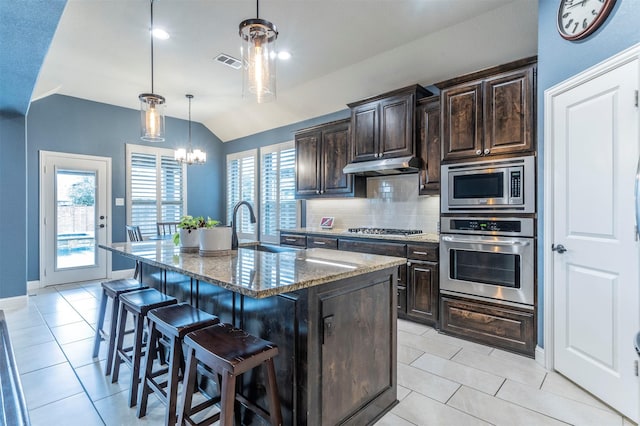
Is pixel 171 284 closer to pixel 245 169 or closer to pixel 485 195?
pixel 485 195

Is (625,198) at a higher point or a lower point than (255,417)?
higher

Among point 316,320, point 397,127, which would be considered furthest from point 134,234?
point 316,320

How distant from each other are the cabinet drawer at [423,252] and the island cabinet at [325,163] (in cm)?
130

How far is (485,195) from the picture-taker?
9.81 feet

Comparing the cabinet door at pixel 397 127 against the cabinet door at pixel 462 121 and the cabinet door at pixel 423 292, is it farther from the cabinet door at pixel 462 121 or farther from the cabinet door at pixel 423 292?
the cabinet door at pixel 423 292

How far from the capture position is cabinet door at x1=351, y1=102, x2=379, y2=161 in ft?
13.1

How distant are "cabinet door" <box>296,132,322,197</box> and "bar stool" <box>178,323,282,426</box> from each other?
3.33 metres

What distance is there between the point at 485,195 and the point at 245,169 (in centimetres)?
488

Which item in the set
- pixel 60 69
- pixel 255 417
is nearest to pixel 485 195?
pixel 255 417

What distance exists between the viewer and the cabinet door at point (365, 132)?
13.1 feet

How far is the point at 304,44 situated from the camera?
360 cm

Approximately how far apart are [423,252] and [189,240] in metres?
2.25

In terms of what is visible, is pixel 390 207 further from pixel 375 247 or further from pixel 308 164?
pixel 308 164

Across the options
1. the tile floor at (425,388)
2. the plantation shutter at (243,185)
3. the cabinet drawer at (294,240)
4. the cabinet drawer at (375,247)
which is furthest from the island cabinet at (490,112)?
the plantation shutter at (243,185)
